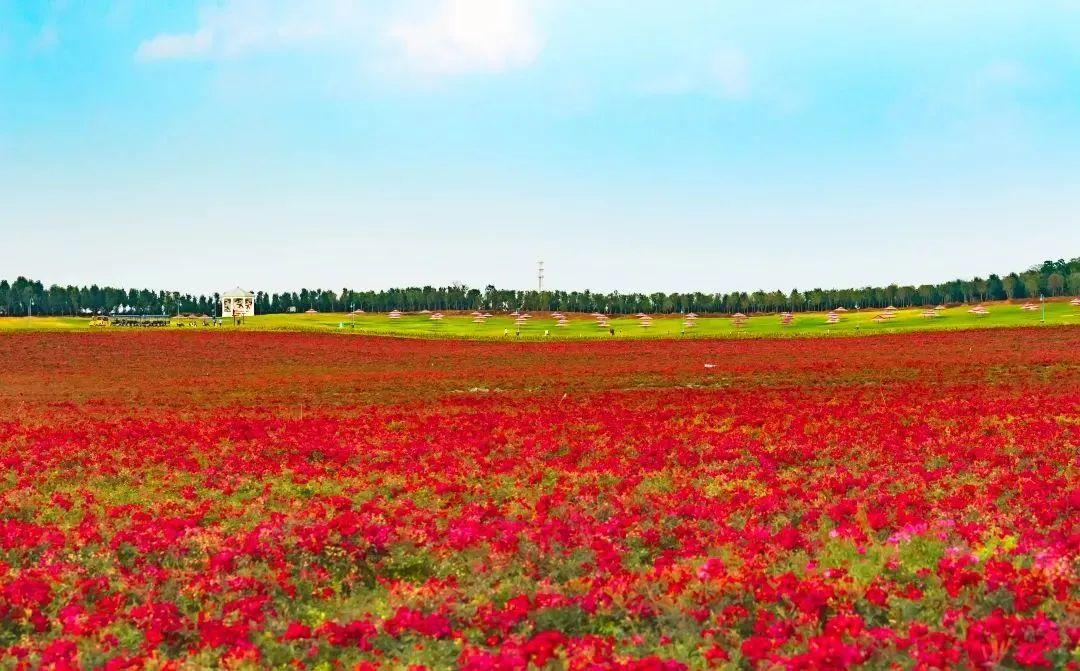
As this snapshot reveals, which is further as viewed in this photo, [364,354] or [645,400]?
[364,354]

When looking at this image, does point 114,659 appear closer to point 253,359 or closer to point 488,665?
point 488,665

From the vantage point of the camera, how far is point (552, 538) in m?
10.6

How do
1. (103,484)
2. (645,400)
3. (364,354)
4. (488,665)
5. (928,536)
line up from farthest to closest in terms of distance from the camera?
1. (364,354)
2. (645,400)
3. (103,484)
4. (928,536)
5. (488,665)

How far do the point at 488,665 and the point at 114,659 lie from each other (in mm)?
3759

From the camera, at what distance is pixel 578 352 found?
78.2 meters

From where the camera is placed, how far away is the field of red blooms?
738 cm

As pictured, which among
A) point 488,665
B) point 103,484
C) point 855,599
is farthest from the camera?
point 103,484

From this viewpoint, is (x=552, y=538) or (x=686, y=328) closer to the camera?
(x=552, y=538)

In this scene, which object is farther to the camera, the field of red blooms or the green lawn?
the green lawn

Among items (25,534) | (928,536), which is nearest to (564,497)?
(928,536)

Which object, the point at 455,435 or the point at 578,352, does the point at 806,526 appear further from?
the point at 578,352

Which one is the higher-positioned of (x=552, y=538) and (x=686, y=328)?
(x=552, y=538)

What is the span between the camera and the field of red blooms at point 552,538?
7383 millimetres

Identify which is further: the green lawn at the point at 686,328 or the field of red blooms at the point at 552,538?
the green lawn at the point at 686,328
